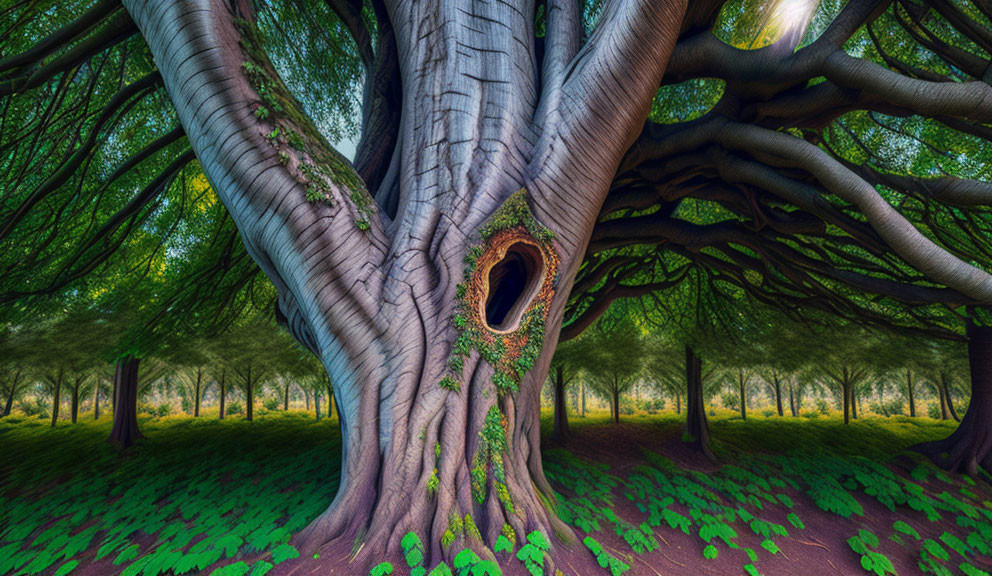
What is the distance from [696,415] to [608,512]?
19.2 ft

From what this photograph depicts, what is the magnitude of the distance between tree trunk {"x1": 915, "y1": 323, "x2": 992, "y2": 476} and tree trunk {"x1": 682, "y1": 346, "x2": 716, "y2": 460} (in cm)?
366

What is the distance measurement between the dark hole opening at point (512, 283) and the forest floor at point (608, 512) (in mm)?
1682

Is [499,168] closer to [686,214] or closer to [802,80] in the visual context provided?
[802,80]

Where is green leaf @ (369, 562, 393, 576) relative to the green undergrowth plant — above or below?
above

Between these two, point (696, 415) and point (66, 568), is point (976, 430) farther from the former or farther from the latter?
point (66, 568)

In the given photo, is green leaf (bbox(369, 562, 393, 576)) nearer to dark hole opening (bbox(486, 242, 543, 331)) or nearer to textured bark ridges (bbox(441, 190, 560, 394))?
textured bark ridges (bbox(441, 190, 560, 394))

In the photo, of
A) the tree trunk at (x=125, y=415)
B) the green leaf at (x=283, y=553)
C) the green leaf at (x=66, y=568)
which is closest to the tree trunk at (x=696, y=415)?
the green leaf at (x=283, y=553)

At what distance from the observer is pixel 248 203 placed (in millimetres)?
2934

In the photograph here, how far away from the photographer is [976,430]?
6.99 metres

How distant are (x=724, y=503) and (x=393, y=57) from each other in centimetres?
697

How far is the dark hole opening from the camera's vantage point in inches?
128

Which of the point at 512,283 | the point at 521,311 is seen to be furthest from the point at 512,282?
the point at 521,311

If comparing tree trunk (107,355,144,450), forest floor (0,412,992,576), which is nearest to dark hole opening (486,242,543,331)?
forest floor (0,412,992,576)

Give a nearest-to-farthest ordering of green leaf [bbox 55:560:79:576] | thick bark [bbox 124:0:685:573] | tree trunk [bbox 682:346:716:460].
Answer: thick bark [bbox 124:0:685:573], green leaf [bbox 55:560:79:576], tree trunk [bbox 682:346:716:460]
